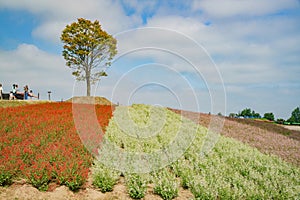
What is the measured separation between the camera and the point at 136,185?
554 cm

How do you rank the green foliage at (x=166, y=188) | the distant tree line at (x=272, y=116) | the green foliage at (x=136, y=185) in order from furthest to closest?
1. the distant tree line at (x=272, y=116)
2. the green foliage at (x=166, y=188)
3. the green foliage at (x=136, y=185)

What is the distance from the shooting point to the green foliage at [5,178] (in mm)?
5312

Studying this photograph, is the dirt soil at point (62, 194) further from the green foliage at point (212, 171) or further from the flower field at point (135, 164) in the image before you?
the green foliage at point (212, 171)

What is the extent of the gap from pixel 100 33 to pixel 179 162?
25.8 meters

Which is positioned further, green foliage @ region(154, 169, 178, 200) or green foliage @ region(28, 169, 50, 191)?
green foliage @ region(154, 169, 178, 200)

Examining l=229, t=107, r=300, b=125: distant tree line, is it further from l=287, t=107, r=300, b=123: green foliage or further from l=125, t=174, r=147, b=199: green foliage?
l=125, t=174, r=147, b=199: green foliage

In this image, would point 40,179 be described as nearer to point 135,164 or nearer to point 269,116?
point 135,164

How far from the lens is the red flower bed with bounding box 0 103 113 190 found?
5.45 meters

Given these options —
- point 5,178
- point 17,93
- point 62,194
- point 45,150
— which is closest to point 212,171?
point 62,194

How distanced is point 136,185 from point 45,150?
100 inches

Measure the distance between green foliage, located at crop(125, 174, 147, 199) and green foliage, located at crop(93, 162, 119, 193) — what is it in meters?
0.32

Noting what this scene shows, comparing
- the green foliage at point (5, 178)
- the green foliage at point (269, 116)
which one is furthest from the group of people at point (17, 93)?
the green foliage at point (269, 116)

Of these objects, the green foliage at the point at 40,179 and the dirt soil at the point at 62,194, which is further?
the green foliage at the point at 40,179

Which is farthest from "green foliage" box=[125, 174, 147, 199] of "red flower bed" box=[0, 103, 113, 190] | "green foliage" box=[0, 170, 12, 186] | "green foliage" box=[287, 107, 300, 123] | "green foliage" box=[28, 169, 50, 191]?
"green foliage" box=[287, 107, 300, 123]
